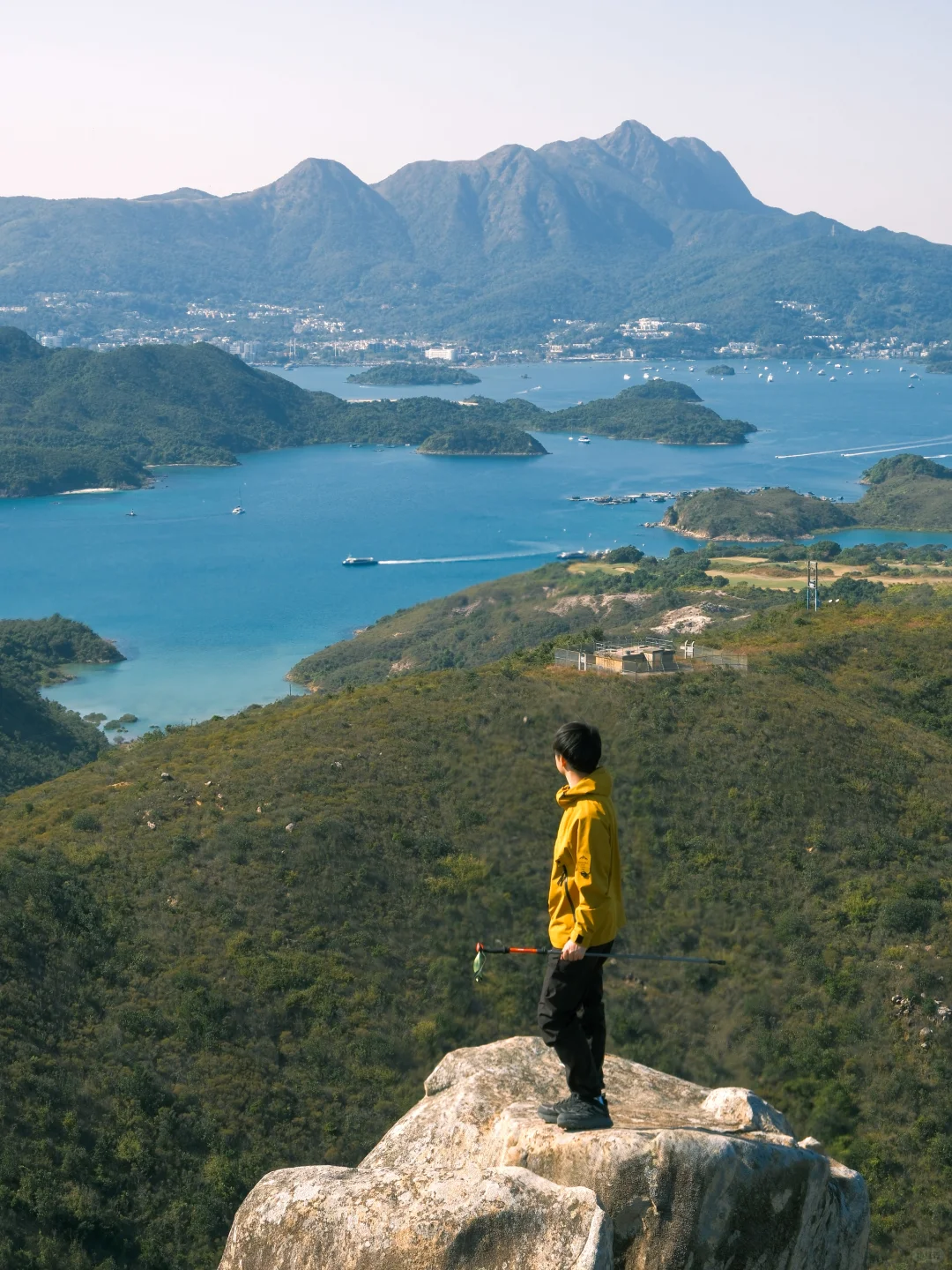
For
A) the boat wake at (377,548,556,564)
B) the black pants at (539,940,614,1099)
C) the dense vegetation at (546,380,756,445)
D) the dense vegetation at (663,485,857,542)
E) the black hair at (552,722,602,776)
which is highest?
the dense vegetation at (546,380,756,445)

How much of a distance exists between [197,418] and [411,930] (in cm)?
13620

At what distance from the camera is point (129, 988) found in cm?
1673

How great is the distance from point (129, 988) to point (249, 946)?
69.6 inches

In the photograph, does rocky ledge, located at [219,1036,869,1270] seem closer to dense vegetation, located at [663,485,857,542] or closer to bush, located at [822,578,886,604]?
bush, located at [822,578,886,604]

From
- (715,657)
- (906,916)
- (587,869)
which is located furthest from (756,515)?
(587,869)

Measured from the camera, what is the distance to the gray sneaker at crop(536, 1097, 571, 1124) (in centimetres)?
571

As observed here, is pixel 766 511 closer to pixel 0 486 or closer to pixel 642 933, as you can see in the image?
pixel 0 486

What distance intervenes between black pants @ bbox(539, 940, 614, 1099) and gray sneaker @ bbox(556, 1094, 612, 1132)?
0.13 feet

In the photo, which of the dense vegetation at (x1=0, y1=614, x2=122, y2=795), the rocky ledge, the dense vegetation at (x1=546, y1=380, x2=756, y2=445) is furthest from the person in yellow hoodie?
the dense vegetation at (x1=546, y1=380, x2=756, y2=445)

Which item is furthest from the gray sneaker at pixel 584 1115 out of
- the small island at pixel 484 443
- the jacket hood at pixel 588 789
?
the small island at pixel 484 443

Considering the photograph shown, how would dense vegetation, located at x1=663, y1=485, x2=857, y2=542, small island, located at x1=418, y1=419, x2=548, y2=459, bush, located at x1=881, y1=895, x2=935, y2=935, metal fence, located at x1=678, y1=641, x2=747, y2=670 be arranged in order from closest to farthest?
bush, located at x1=881, y1=895, x2=935, y2=935, metal fence, located at x1=678, y1=641, x2=747, y2=670, dense vegetation, located at x1=663, y1=485, x2=857, y2=542, small island, located at x1=418, y1=419, x2=548, y2=459

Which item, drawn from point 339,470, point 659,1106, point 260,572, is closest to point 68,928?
point 659,1106

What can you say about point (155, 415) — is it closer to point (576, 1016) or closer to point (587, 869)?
point (576, 1016)

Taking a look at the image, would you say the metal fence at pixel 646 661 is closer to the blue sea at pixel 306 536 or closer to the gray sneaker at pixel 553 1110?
the gray sneaker at pixel 553 1110
